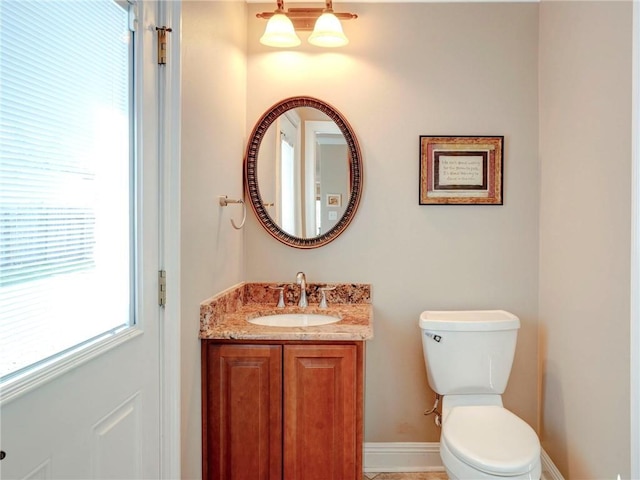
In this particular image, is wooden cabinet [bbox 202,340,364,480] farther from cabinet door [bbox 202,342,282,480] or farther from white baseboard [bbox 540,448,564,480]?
white baseboard [bbox 540,448,564,480]

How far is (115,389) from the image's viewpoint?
1253mm

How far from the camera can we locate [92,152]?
3.80 feet

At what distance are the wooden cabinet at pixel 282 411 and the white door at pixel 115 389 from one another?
0.37 metres

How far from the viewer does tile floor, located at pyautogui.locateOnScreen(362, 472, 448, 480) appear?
2336 mm

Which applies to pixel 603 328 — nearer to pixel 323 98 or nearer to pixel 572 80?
pixel 572 80

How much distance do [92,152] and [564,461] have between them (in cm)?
224

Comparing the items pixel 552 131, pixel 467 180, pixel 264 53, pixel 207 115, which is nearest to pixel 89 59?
pixel 207 115

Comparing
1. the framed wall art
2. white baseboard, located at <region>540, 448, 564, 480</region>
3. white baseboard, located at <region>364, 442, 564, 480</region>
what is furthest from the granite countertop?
white baseboard, located at <region>540, 448, 564, 480</region>

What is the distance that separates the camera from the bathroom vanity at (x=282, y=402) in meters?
1.83

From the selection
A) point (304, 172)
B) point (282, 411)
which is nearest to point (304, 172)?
point (304, 172)

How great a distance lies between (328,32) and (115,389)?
1.73m

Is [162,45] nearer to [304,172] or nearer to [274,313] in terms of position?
[304,172]

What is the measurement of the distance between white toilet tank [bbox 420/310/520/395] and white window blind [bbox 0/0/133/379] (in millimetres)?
1333

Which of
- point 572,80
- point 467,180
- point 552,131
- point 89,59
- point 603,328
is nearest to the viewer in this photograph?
point 89,59
